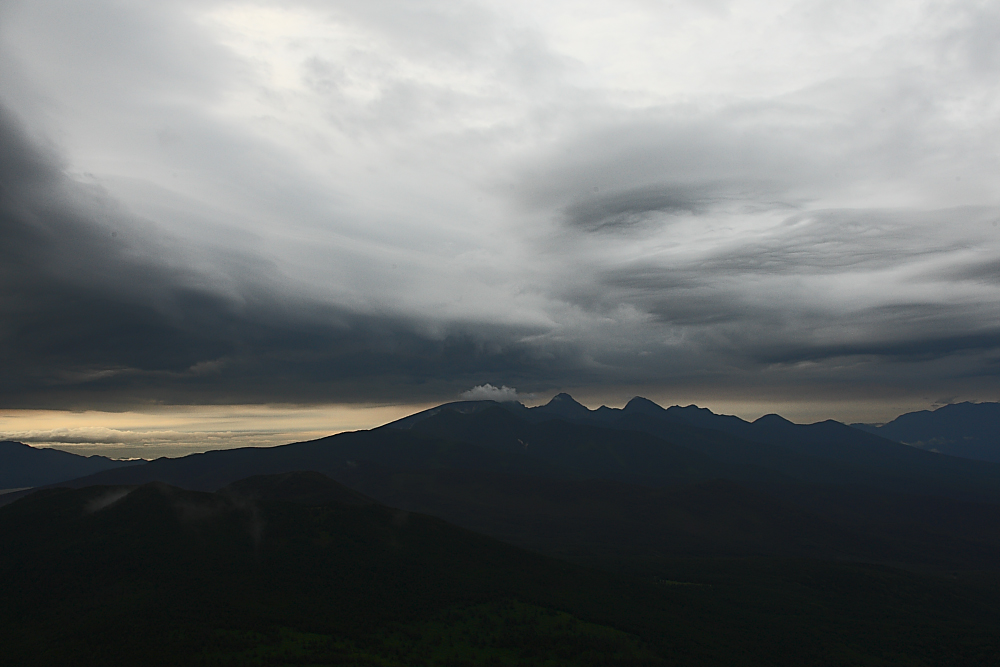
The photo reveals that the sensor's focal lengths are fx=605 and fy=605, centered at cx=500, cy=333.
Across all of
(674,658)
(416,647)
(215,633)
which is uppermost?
(215,633)

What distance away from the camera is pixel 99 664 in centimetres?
14888

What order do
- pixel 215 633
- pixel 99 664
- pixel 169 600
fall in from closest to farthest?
pixel 99 664 → pixel 215 633 → pixel 169 600

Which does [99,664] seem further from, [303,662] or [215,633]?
[303,662]

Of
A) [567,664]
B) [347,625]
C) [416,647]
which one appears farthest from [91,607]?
[567,664]

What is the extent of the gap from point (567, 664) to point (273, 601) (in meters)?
97.1

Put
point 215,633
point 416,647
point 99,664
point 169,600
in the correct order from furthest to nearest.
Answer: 1. point 169,600
2. point 416,647
3. point 215,633
4. point 99,664

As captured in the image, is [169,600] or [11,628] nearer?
[11,628]

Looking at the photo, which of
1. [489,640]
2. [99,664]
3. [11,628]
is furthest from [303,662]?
[11,628]

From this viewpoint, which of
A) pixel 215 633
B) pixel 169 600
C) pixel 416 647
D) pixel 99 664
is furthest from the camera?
pixel 169 600

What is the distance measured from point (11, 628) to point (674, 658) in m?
200

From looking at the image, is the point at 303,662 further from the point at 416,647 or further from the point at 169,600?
the point at 169,600

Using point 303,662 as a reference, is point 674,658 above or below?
below

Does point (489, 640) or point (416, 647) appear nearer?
point (416, 647)

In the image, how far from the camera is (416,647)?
7042 inches
